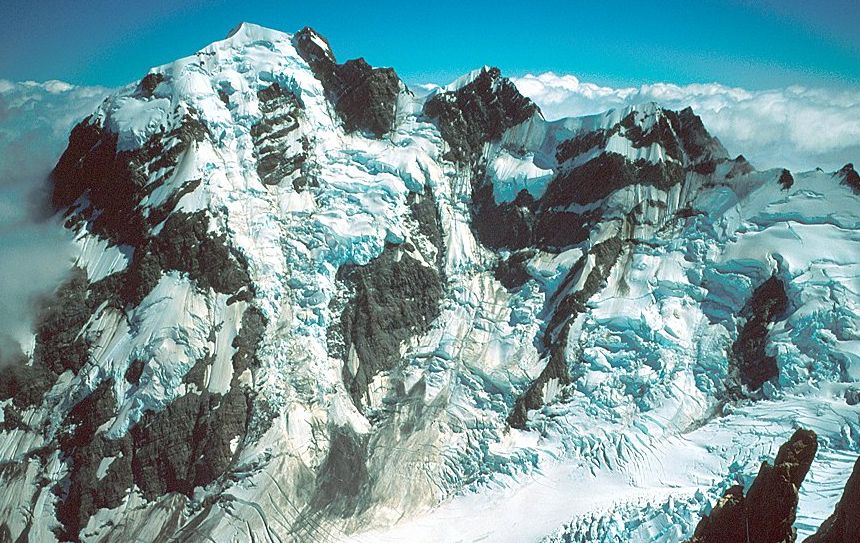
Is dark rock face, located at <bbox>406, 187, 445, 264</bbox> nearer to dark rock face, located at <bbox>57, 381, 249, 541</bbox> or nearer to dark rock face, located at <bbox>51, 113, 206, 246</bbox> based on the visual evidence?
dark rock face, located at <bbox>51, 113, 206, 246</bbox>

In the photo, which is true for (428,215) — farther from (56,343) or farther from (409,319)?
(56,343)

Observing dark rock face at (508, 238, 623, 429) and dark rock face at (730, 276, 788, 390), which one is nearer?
dark rock face at (730, 276, 788, 390)

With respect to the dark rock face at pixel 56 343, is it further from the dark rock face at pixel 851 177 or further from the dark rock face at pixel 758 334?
the dark rock face at pixel 851 177

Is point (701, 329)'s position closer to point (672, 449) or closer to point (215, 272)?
point (672, 449)

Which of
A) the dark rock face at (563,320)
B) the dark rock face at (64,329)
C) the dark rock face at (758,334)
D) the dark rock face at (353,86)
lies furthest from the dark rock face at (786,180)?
the dark rock face at (64,329)

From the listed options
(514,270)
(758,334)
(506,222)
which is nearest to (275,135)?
(506,222)

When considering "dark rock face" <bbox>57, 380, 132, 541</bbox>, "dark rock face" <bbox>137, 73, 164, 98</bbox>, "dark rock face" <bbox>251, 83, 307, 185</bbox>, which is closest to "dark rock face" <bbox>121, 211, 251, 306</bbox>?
"dark rock face" <bbox>251, 83, 307, 185</bbox>
